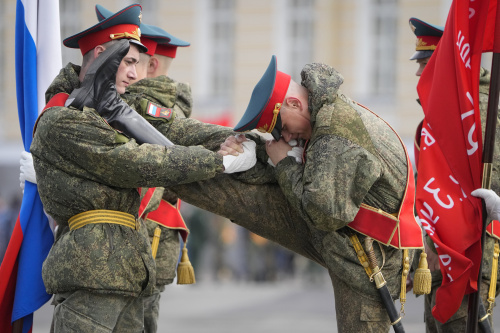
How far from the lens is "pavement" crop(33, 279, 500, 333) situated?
1248 centimetres

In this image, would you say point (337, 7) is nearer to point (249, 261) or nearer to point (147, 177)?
point (249, 261)

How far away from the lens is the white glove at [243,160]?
5.41m

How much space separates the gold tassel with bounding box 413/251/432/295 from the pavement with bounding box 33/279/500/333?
5.93m

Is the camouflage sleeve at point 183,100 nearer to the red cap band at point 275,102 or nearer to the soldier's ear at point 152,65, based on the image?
the soldier's ear at point 152,65

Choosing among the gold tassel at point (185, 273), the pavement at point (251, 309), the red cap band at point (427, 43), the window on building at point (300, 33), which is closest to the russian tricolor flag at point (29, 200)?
the gold tassel at point (185, 273)

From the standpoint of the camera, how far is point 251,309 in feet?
47.3

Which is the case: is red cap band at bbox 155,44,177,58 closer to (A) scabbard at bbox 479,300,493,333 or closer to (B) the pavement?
(A) scabbard at bbox 479,300,493,333

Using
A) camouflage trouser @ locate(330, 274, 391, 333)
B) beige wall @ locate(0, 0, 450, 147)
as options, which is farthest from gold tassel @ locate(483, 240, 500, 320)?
beige wall @ locate(0, 0, 450, 147)

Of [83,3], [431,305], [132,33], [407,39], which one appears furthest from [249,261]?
[132,33]

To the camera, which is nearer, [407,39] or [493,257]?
[493,257]

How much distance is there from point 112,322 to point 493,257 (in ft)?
8.32

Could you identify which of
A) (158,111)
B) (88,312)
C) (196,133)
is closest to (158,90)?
(158,111)

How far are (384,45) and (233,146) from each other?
17.0 meters

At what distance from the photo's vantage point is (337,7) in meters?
22.3
